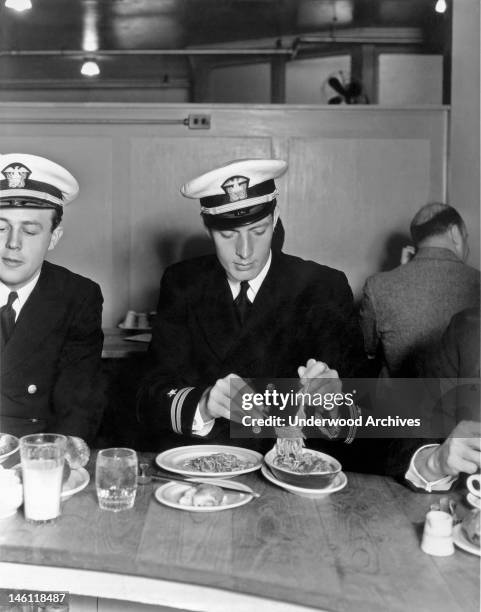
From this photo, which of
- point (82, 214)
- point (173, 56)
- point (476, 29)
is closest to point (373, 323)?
point (476, 29)

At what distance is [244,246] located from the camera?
81.9 inches

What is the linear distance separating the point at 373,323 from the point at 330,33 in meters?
4.29

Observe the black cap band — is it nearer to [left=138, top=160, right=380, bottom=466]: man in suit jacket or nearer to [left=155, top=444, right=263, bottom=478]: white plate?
[left=138, top=160, right=380, bottom=466]: man in suit jacket

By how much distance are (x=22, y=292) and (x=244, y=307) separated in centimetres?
66

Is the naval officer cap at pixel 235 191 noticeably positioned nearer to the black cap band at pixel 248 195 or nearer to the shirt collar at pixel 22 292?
the black cap band at pixel 248 195

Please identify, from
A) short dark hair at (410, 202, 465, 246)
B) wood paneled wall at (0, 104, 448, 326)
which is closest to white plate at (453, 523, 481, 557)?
short dark hair at (410, 202, 465, 246)

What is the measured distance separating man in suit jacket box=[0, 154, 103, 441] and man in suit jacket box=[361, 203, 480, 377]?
1064mm

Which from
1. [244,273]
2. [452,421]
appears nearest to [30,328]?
[244,273]

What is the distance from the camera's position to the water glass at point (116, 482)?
4.19 feet

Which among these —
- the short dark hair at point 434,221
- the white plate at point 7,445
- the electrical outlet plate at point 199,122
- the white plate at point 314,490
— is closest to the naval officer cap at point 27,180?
the white plate at point 7,445

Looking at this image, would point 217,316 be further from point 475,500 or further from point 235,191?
point 475,500

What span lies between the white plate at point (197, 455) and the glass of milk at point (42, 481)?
260mm

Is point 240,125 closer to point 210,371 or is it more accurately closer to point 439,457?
point 210,371

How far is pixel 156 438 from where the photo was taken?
225 cm
